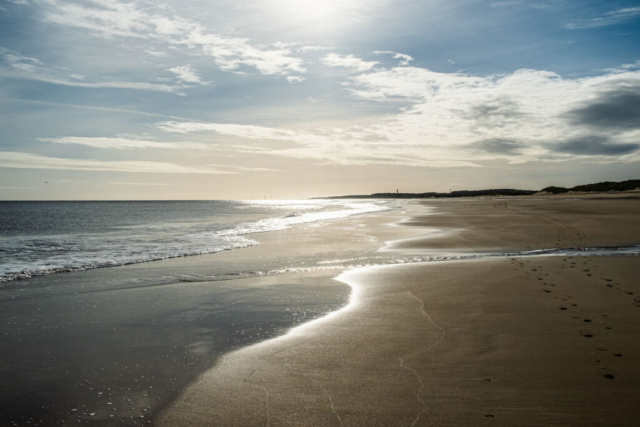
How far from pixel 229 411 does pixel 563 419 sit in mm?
3311

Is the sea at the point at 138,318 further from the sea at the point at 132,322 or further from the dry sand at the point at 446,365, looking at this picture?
the dry sand at the point at 446,365

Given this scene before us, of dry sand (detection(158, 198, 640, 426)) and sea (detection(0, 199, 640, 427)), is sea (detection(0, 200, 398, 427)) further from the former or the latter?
dry sand (detection(158, 198, 640, 426))

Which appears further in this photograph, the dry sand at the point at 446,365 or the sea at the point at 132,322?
the sea at the point at 132,322

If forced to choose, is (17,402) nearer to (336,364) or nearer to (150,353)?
(150,353)

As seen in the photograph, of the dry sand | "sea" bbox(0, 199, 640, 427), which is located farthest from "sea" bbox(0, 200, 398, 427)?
the dry sand

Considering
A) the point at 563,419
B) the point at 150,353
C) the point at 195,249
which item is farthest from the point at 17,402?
the point at 195,249

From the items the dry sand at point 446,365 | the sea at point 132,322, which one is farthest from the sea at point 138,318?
the dry sand at point 446,365

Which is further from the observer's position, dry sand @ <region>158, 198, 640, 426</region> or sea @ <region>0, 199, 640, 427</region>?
sea @ <region>0, 199, 640, 427</region>

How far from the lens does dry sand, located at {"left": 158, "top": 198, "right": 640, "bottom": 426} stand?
388 centimetres

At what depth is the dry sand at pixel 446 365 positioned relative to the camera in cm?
388

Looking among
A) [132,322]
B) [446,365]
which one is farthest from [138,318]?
[446,365]

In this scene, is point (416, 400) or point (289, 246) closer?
point (416, 400)

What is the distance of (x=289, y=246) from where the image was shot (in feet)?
64.4

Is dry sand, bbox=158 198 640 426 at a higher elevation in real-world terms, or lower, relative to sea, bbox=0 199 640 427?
higher
